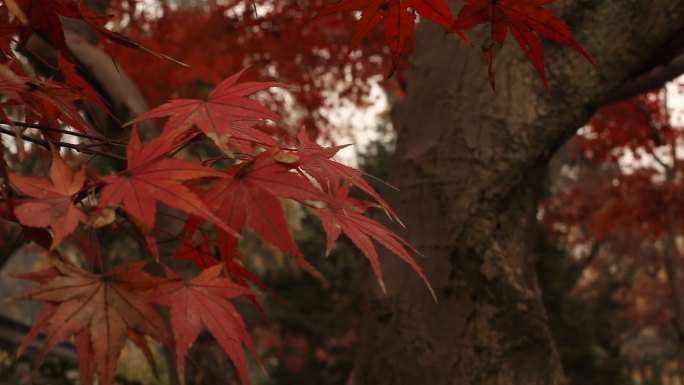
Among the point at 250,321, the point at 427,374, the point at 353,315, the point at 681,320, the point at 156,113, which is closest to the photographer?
the point at 156,113

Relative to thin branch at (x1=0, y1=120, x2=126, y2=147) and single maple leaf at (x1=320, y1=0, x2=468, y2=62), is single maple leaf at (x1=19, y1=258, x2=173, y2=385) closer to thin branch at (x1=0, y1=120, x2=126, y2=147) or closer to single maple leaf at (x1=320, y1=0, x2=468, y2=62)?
thin branch at (x1=0, y1=120, x2=126, y2=147)

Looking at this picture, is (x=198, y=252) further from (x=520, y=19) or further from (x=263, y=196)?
(x=520, y=19)

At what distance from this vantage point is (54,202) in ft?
2.61

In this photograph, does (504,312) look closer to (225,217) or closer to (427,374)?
(427,374)

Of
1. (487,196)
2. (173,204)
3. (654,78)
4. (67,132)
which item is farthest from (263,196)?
(654,78)

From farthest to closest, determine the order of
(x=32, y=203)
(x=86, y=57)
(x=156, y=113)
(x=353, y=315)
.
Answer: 1. (x=353, y=315)
2. (x=86, y=57)
3. (x=156, y=113)
4. (x=32, y=203)

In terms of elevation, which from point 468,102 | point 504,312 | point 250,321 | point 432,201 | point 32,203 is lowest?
point 32,203

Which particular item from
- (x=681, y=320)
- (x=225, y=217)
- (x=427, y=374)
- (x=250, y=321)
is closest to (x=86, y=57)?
(x=427, y=374)

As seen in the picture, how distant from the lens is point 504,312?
6.66ft

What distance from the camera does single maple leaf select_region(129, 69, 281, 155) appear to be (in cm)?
91

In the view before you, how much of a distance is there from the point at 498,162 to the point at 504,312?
0.48 meters

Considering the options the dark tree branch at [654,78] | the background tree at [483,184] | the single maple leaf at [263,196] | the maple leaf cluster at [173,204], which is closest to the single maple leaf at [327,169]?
the maple leaf cluster at [173,204]

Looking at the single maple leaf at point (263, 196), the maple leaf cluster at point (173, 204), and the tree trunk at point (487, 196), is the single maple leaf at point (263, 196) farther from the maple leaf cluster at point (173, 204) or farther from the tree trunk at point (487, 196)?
the tree trunk at point (487, 196)

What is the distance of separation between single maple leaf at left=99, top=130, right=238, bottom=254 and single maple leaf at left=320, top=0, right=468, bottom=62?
369mm
